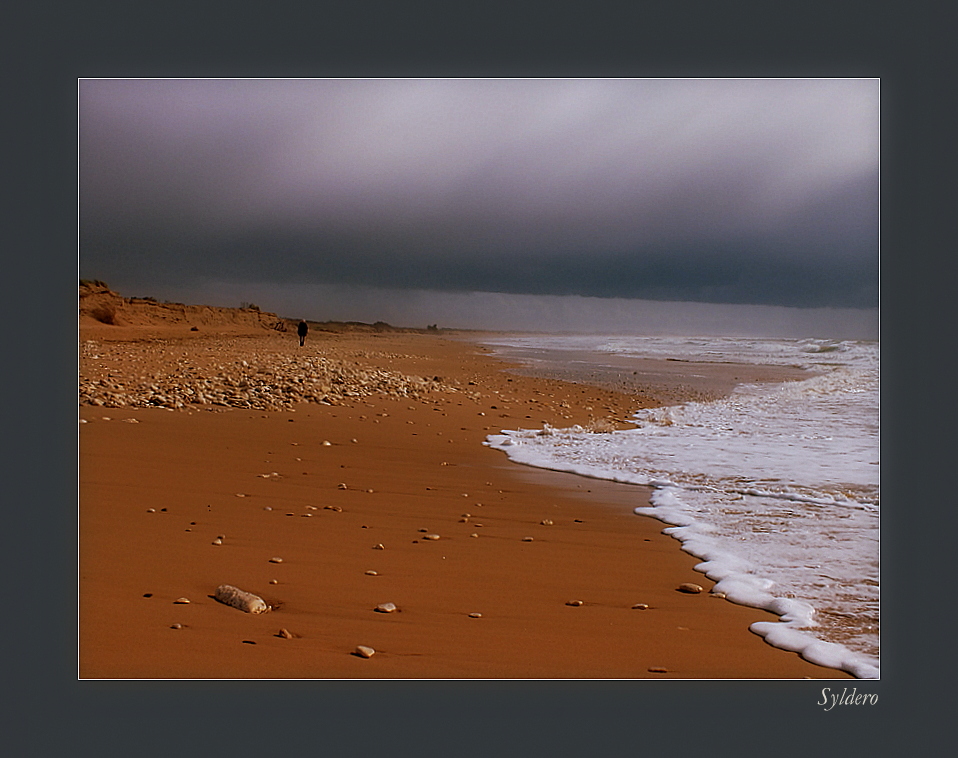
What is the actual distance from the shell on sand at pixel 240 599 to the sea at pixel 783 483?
2092mm

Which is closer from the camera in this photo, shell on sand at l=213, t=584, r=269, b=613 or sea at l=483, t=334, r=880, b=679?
shell on sand at l=213, t=584, r=269, b=613

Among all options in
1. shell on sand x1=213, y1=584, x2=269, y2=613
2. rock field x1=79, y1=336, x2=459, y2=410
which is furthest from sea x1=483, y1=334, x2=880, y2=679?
rock field x1=79, y1=336, x2=459, y2=410

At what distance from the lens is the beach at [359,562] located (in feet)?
10.5

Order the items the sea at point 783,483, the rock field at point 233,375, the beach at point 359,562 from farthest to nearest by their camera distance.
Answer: the rock field at point 233,375, the sea at point 783,483, the beach at point 359,562

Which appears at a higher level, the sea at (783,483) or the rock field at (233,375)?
the rock field at (233,375)

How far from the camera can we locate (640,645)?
328 centimetres

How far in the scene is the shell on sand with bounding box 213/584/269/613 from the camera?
3.22m

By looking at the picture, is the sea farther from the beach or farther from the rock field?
the rock field

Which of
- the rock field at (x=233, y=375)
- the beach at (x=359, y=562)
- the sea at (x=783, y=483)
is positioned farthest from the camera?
the rock field at (x=233, y=375)

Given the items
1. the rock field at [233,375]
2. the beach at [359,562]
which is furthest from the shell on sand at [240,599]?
the rock field at [233,375]

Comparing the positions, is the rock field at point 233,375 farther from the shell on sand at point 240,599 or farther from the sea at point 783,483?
the shell on sand at point 240,599

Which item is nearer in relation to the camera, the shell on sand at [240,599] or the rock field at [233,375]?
the shell on sand at [240,599]

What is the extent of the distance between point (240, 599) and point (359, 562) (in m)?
0.66

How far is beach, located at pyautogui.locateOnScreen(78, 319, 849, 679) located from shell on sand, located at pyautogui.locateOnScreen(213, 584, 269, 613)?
0.12 ft
